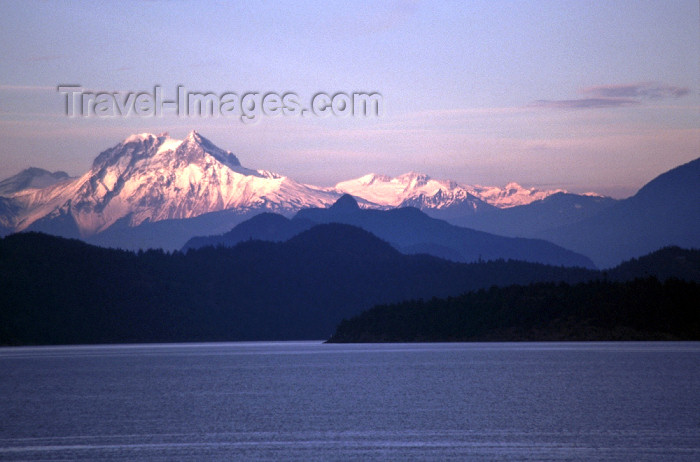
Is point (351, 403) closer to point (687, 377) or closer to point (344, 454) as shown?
point (344, 454)

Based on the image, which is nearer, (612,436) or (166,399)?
(612,436)

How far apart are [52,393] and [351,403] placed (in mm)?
39176

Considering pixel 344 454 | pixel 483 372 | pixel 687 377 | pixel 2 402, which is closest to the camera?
pixel 344 454

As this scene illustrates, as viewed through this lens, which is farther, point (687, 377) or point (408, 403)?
point (687, 377)

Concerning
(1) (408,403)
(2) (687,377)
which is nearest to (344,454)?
(1) (408,403)

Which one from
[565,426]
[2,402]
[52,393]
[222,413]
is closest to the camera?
[565,426]

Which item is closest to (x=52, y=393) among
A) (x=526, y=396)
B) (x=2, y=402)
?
(x=2, y=402)

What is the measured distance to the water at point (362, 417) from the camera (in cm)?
5544

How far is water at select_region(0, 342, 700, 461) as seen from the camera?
55438 mm

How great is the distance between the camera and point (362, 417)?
245ft

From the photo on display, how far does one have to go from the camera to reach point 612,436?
6059 centimetres

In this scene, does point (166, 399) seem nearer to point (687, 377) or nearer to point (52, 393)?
point (52, 393)

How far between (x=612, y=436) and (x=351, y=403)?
3243 cm

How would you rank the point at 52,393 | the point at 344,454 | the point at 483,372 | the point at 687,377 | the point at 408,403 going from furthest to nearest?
1. the point at 483,372
2. the point at 687,377
3. the point at 52,393
4. the point at 408,403
5. the point at 344,454
